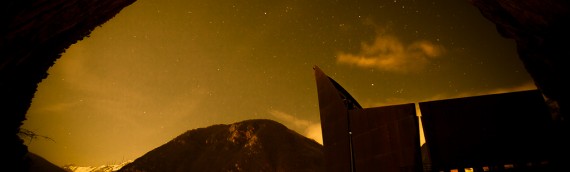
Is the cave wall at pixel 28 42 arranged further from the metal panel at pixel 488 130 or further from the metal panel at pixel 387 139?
the metal panel at pixel 488 130

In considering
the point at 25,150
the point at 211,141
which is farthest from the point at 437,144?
the point at 211,141

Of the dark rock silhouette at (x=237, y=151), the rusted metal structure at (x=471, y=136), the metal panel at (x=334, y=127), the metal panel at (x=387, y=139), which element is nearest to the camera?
the rusted metal structure at (x=471, y=136)

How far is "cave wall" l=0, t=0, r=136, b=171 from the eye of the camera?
517 cm

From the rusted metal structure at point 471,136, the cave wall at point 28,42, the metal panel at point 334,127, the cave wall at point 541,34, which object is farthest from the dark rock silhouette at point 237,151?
the cave wall at point 28,42

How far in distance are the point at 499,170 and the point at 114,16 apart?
12776 mm

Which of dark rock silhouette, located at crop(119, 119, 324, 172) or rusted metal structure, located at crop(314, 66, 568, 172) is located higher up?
dark rock silhouette, located at crop(119, 119, 324, 172)

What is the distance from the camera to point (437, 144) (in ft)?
28.9

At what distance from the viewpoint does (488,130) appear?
28.3ft

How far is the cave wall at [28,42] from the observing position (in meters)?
5.17

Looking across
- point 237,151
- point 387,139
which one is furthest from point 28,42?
point 237,151

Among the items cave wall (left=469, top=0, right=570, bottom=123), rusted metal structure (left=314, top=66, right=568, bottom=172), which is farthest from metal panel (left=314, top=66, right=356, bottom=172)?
cave wall (left=469, top=0, right=570, bottom=123)

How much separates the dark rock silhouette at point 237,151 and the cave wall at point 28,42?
158ft

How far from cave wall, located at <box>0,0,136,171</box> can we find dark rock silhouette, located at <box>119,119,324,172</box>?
48.3 metres

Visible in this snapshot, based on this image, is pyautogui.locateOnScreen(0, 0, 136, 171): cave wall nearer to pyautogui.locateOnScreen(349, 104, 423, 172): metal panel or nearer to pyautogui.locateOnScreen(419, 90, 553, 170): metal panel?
pyautogui.locateOnScreen(349, 104, 423, 172): metal panel
